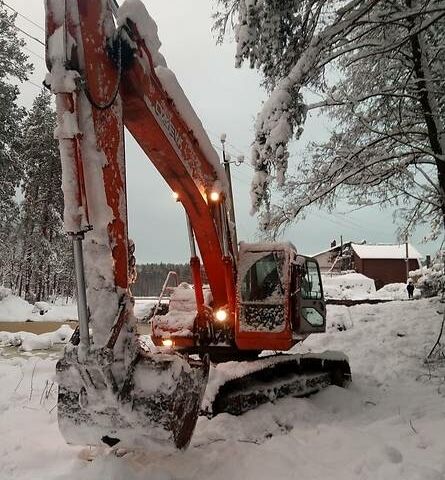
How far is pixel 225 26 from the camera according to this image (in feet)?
24.5

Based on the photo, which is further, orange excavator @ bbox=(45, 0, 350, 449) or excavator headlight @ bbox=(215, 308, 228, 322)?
excavator headlight @ bbox=(215, 308, 228, 322)

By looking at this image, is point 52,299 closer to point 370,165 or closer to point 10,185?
point 10,185

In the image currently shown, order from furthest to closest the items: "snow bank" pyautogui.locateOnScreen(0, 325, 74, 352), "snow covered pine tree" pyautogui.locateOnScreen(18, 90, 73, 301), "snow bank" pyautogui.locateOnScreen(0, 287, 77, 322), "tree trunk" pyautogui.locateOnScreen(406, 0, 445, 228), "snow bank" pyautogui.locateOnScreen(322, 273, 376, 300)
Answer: "snow bank" pyautogui.locateOnScreen(322, 273, 376, 300) → "snow covered pine tree" pyautogui.locateOnScreen(18, 90, 73, 301) → "snow bank" pyautogui.locateOnScreen(0, 287, 77, 322) → "snow bank" pyautogui.locateOnScreen(0, 325, 74, 352) → "tree trunk" pyautogui.locateOnScreen(406, 0, 445, 228)

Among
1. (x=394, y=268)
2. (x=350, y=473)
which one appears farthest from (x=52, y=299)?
(x=350, y=473)

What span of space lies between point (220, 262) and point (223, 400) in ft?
5.11

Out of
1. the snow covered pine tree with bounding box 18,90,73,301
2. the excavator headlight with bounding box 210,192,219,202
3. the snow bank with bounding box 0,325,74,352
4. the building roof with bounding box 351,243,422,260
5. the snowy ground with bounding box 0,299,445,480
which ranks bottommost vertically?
the snowy ground with bounding box 0,299,445,480

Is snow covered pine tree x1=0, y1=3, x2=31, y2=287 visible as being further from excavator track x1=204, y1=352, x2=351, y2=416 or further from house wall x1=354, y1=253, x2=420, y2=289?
house wall x1=354, y1=253, x2=420, y2=289

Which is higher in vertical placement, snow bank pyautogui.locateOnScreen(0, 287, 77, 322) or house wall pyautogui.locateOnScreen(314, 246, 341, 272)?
house wall pyautogui.locateOnScreen(314, 246, 341, 272)

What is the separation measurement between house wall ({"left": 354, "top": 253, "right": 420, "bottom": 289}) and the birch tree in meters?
39.9

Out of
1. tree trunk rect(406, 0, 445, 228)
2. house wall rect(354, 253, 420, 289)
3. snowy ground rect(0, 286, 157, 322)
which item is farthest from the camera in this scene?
house wall rect(354, 253, 420, 289)

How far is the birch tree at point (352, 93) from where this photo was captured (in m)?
6.26

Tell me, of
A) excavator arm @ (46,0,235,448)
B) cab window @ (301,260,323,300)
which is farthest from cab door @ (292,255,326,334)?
excavator arm @ (46,0,235,448)

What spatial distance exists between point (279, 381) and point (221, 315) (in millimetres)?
1105

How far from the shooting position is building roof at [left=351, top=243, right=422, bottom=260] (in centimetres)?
5104
